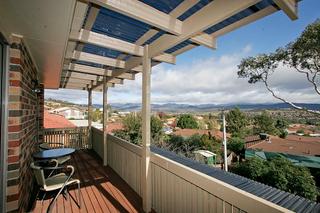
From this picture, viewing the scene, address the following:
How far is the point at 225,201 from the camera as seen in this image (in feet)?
5.49

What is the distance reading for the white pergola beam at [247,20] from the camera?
5.84ft

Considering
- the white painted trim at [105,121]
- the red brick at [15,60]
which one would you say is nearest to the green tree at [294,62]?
the white painted trim at [105,121]

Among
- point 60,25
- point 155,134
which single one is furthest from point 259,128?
point 60,25

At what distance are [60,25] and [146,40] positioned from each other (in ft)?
4.46

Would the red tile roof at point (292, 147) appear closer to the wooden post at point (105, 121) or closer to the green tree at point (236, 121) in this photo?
the green tree at point (236, 121)

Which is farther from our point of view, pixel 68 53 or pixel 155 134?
A: pixel 155 134

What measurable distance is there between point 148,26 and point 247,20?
1195 millimetres

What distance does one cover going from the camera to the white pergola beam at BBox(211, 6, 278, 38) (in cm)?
178

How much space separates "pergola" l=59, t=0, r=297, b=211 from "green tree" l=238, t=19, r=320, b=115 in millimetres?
6508

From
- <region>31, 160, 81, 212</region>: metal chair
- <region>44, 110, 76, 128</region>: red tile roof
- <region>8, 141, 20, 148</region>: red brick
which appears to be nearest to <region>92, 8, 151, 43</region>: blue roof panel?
<region>8, 141, 20, 148</region>: red brick

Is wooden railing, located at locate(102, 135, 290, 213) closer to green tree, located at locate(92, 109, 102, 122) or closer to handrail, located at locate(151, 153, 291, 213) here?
handrail, located at locate(151, 153, 291, 213)

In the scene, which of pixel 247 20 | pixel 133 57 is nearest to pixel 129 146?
pixel 133 57

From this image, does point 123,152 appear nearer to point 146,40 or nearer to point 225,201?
point 146,40

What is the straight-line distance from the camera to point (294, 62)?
317 inches
